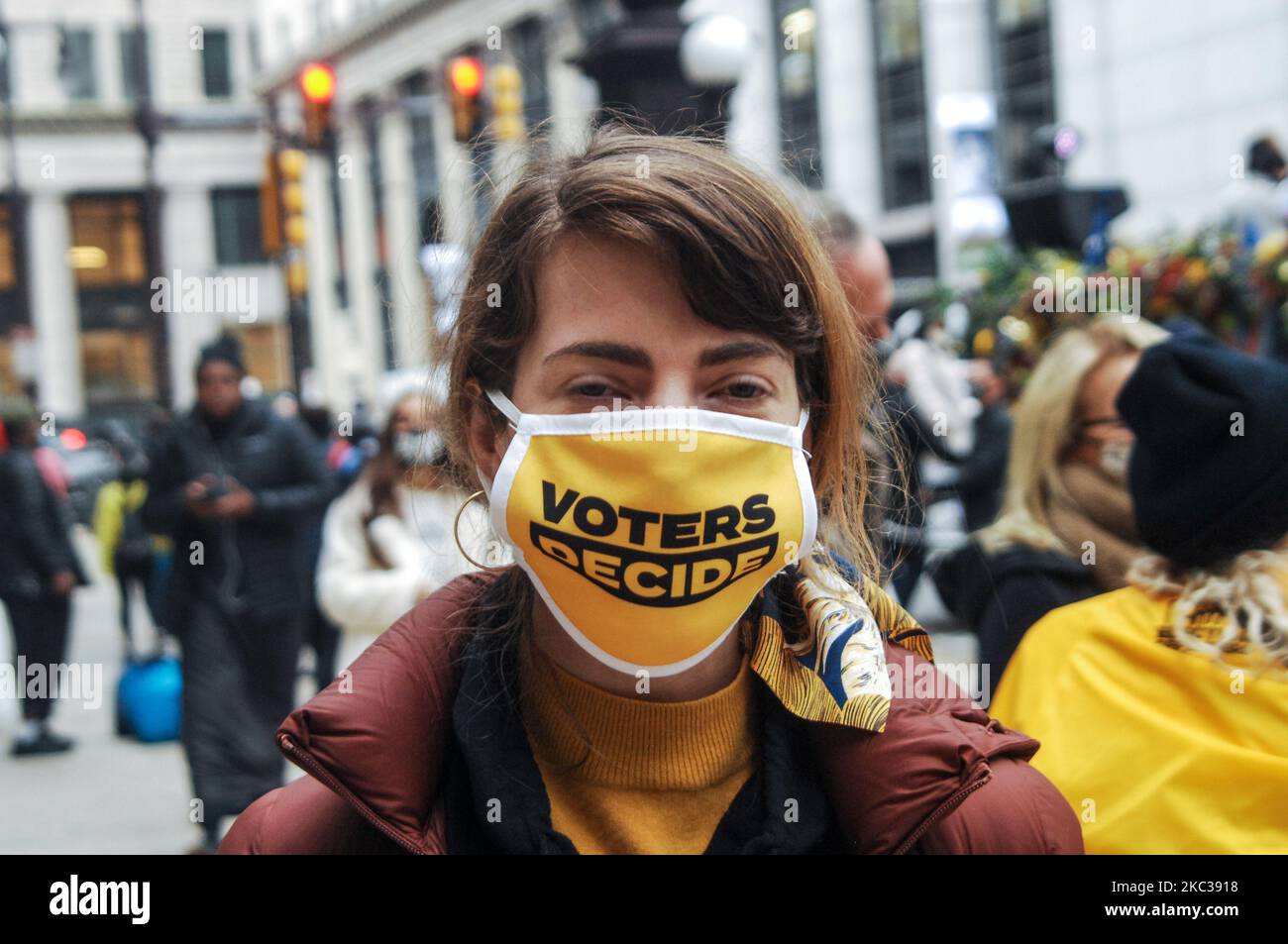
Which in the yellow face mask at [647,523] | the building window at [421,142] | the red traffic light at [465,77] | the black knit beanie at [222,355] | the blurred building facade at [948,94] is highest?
the building window at [421,142]

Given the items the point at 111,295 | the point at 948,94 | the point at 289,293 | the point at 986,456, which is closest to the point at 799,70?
the point at 948,94

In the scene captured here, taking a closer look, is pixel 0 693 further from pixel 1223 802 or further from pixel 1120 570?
pixel 1223 802

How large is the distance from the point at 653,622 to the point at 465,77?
10.7m

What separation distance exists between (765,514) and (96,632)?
1379 cm

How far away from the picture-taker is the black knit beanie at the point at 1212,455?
2408 mm

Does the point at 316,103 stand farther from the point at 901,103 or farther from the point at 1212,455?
the point at 901,103

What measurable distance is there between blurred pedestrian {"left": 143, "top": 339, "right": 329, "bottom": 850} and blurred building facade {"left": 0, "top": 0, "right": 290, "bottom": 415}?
3887 cm

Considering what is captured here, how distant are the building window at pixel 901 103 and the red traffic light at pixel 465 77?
1727 centimetres

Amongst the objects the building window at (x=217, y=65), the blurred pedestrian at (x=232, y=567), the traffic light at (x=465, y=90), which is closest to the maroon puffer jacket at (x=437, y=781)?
the blurred pedestrian at (x=232, y=567)

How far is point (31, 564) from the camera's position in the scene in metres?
8.73

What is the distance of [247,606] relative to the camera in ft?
20.6

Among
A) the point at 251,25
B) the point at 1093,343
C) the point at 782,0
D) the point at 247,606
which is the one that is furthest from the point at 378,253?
the point at 1093,343

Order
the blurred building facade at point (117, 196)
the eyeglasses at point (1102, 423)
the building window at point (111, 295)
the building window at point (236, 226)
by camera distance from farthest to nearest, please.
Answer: the building window at point (236, 226) < the building window at point (111, 295) < the blurred building facade at point (117, 196) < the eyeglasses at point (1102, 423)

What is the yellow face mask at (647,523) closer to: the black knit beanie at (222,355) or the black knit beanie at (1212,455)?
the black knit beanie at (1212,455)
